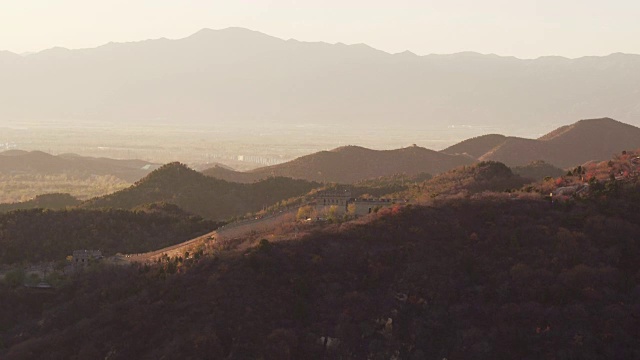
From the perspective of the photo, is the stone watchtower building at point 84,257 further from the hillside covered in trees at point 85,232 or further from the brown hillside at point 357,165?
the brown hillside at point 357,165

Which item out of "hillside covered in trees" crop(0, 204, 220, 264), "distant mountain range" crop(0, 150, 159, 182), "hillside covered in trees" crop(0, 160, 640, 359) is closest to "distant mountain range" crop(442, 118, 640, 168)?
"distant mountain range" crop(0, 150, 159, 182)

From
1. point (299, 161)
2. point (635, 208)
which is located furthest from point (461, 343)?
point (299, 161)

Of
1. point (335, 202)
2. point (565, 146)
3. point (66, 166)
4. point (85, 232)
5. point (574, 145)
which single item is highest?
point (574, 145)

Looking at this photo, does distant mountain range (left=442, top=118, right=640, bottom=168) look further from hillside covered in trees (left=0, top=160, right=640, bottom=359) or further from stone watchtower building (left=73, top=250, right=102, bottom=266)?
stone watchtower building (left=73, top=250, right=102, bottom=266)

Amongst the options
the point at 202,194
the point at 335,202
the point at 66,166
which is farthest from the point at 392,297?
the point at 66,166

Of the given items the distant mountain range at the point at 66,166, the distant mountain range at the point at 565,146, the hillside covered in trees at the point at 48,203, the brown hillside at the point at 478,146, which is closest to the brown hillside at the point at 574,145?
the distant mountain range at the point at 565,146

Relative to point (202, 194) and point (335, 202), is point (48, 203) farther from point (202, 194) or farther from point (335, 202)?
point (335, 202)

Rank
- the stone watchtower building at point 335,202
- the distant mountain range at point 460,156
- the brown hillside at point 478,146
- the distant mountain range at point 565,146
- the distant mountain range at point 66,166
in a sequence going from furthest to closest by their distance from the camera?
the distant mountain range at point 66,166
the brown hillside at point 478,146
the distant mountain range at point 565,146
the distant mountain range at point 460,156
the stone watchtower building at point 335,202
